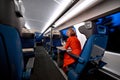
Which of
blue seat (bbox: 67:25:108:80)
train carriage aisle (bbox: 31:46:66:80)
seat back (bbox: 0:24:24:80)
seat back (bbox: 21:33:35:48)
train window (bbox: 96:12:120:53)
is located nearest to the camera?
seat back (bbox: 0:24:24:80)

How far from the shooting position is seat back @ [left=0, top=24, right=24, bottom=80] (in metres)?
0.77

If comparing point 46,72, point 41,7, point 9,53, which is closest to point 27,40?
point 46,72

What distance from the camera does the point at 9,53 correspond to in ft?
2.64

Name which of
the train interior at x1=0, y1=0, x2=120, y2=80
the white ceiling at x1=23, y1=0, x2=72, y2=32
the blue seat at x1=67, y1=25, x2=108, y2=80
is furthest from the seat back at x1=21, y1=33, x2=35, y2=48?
the blue seat at x1=67, y1=25, x2=108, y2=80

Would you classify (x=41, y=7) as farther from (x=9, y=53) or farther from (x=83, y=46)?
(x=9, y=53)

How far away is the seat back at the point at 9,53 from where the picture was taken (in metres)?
0.77

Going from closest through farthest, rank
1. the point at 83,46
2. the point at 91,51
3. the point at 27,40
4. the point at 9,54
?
the point at 9,54 → the point at 91,51 → the point at 83,46 → the point at 27,40

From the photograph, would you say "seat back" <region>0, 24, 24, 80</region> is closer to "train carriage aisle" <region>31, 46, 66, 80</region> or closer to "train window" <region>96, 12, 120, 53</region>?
"train carriage aisle" <region>31, 46, 66, 80</region>

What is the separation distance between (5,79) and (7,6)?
596 mm

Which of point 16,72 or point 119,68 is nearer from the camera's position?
point 16,72

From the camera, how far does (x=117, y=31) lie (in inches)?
102

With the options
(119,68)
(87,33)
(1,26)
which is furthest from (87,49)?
(119,68)

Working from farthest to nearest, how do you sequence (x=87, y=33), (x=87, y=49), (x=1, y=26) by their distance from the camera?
(x=87, y=33)
(x=87, y=49)
(x=1, y=26)

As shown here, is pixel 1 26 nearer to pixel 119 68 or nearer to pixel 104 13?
pixel 104 13
